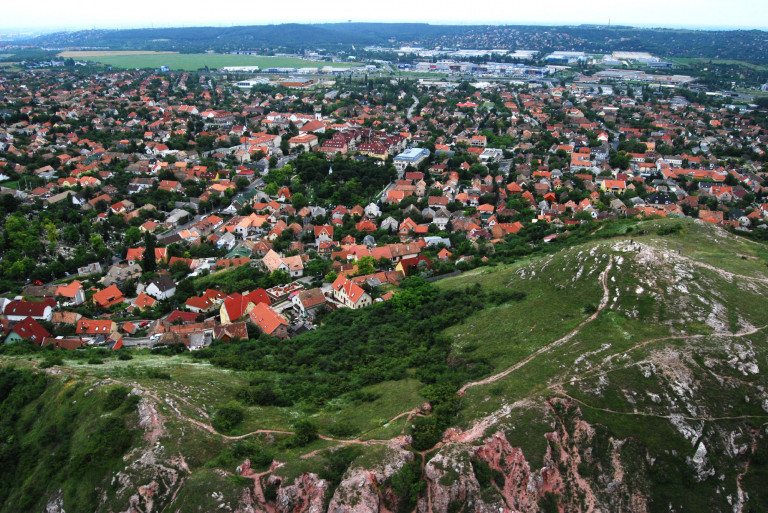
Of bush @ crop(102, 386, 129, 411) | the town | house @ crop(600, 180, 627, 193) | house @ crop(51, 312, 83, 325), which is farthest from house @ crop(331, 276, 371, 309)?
house @ crop(600, 180, 627, 193)

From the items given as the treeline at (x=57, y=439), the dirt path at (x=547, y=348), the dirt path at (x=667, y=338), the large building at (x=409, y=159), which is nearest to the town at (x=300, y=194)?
the large building at (x=409, y=159)

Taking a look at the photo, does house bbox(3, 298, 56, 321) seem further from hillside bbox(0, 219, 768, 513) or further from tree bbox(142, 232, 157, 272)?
hillside bbox(0, 219, 768, 513)

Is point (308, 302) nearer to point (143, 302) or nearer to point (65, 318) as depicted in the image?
Answer: point (143, 302)

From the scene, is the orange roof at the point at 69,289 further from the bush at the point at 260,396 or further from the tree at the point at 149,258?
the bush at the point at 260,396

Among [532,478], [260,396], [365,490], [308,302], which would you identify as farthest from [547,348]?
[308,302]

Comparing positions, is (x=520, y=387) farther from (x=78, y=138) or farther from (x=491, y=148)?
(x=78, y=138)

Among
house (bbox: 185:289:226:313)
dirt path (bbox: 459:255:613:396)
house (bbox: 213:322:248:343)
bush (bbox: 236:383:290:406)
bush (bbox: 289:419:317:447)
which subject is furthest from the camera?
house (bbox: 185:289:226:313)

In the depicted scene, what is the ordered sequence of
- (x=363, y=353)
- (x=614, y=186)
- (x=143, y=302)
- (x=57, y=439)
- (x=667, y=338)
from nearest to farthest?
(x=57, y=439) → (x=667, y=338) → (x=363, y=353) → (x=143, y=302) → (x=614, y=186)
